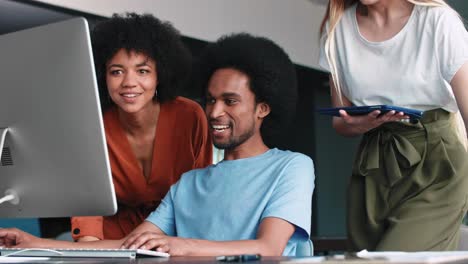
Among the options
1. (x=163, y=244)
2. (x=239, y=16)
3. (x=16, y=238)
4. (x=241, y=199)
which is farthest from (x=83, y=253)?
(x=239, y=16)

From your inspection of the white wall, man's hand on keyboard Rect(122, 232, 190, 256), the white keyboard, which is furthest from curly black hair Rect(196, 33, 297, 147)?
the white wall

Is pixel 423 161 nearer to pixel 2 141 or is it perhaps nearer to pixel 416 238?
pixel 416 238

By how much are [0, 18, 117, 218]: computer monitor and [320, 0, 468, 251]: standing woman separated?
2.36 ft

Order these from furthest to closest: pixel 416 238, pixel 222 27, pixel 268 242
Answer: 1. pixel 222 27
2. pixel 416 238
3. pixel 268 242

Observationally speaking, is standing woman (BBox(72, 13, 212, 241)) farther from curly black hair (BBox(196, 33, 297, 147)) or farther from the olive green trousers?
the olive green trousers

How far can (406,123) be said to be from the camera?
2121 millimetres

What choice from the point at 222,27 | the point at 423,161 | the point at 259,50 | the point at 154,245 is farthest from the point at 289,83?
the point at 222,27

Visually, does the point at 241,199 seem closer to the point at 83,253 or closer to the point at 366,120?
the point at 366,120

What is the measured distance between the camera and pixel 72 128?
1.66 m

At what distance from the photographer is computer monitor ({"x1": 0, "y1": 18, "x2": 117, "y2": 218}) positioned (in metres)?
1.62

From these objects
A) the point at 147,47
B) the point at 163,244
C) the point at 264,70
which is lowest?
the point at 163,244

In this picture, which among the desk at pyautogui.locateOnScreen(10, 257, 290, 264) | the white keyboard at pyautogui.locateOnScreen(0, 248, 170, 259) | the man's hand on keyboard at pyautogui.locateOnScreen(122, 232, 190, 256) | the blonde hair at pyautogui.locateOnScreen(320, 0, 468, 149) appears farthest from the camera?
the blonde hair at pyautogui.locateOnScreen(320, 0, 468, 149)

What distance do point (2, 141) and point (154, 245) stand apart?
1.34ft

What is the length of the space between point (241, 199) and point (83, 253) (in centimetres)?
58
